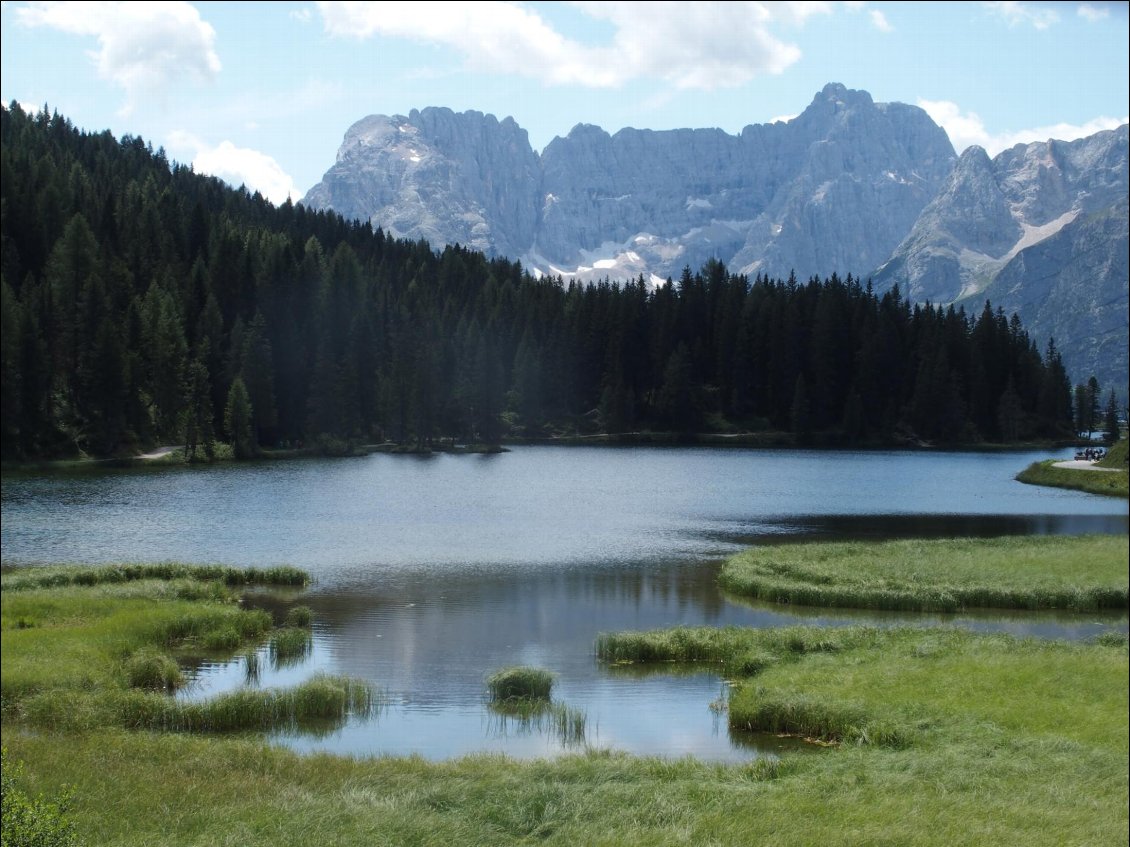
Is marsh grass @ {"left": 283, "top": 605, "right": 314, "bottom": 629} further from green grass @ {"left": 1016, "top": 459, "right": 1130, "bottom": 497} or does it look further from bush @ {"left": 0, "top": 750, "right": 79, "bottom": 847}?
green grass @ {"left": 1016, "top": 459, "right": 1130, "bottom": 497}

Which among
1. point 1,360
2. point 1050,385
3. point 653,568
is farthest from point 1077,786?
point 1050,385

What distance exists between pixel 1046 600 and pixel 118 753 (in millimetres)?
36664

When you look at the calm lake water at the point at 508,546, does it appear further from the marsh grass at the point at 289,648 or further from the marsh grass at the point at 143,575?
the marsh grass at the point at 143,575

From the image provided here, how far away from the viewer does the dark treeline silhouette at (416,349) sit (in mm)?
127188

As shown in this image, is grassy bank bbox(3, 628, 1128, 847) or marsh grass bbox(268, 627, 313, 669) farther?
marsh grass bbox(268, 627, 313, 669)

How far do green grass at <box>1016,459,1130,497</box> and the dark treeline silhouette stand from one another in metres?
55.5

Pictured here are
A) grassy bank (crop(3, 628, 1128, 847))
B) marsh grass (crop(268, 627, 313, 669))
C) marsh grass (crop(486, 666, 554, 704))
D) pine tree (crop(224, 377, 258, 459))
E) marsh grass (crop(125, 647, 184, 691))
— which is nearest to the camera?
grassy bank (crop(3, 628, 1128, 847))

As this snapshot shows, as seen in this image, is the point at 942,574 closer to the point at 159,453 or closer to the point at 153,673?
the point at 153,673

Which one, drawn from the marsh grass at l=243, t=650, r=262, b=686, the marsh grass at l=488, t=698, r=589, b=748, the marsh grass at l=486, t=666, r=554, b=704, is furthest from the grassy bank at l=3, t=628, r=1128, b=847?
the marsh grass at l=243, t=650, r=262, b=686

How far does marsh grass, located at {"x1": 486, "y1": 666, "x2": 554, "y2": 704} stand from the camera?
3147 cm

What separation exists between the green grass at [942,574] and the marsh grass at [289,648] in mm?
19824

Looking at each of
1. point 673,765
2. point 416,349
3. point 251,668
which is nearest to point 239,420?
point 416,349

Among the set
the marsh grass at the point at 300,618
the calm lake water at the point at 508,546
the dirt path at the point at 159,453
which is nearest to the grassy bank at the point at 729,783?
the calm lake water at the point at 508,546

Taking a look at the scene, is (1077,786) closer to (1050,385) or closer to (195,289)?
(195,289)
